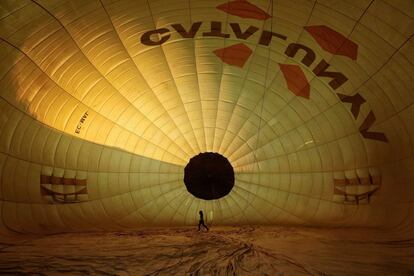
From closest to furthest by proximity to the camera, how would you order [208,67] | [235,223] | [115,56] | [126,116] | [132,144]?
[115,56] → [208,67] → [126,116] → [132,144] → [235,223]

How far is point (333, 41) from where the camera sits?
549cm

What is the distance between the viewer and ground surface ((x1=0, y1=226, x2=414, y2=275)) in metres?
4.14

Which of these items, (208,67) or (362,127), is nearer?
(362,127)

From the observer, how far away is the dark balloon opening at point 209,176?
8.99m

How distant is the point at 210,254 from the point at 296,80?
13.0 feet

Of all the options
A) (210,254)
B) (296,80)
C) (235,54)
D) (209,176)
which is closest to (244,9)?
(235,54)

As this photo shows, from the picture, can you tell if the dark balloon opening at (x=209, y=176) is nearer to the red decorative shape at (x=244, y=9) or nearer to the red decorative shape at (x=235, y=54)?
the red decorative shape at (x=235, y=54)

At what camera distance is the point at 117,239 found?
21.3 feet

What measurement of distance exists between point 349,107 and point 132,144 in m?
5.15

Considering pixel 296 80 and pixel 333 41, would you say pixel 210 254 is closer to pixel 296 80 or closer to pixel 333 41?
pixel 296 80

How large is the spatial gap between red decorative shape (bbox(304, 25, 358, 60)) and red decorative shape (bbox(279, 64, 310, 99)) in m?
0.87

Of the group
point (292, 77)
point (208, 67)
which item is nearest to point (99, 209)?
point (208, 67)

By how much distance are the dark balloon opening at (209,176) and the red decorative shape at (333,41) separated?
438 cm

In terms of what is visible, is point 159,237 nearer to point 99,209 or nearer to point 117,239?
point 117,239
